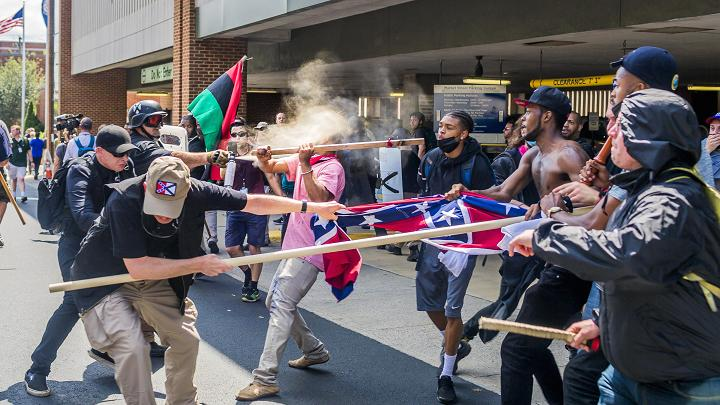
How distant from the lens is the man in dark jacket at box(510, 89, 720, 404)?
304 cm

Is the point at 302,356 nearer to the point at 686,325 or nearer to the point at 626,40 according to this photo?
the point at 686,325

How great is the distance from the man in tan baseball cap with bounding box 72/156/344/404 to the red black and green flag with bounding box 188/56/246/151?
7.95 ft

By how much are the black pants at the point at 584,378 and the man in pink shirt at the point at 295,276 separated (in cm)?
266

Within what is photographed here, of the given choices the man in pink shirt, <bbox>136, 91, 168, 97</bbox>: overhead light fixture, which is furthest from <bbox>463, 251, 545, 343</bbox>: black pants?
<bbox>136, 91, 168, 97</bbox>: overhead light fixture

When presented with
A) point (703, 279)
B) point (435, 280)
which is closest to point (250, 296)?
point (435, 280)

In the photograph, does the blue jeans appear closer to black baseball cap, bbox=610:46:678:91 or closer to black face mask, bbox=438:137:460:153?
black baseball cap, bbox=610:46:678:91

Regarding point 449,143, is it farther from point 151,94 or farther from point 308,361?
point 151,94

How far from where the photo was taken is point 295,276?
6449mm

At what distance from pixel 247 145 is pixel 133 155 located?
12.7 feet

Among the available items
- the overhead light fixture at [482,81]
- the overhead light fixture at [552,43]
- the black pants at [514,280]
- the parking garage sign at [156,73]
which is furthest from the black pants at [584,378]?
the parking garage sign at [156,73]

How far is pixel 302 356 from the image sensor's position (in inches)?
287

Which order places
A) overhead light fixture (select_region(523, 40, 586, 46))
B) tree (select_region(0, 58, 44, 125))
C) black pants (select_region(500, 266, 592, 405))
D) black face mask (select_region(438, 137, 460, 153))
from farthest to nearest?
1. tree (select_region(0, 58, 44, 125))
2. overhead light fixture (select_region(523, 40, 586, 46))
3. black face mask (select_region(438, 137, 460, 153))
4. black pants (select_region(500, 266, 592, 405))

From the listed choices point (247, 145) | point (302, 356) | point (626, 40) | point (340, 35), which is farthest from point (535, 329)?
point (340, 35)

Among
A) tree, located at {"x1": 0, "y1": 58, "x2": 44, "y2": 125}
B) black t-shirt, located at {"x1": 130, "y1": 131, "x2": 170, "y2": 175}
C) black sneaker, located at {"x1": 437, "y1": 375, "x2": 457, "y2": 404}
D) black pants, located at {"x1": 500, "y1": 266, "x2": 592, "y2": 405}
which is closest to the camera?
black pants, located at {"x1": 500, "y1": 266, "x2": 592, "y2": 405}
